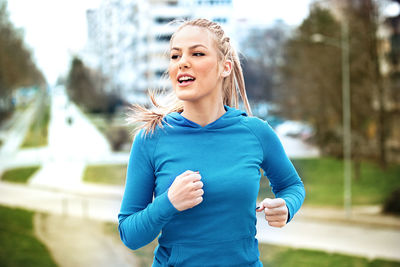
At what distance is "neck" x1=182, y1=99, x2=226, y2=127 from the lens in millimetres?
1204

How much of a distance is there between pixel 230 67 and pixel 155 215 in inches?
17.6

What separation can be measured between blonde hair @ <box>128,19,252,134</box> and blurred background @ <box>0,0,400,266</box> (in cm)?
671

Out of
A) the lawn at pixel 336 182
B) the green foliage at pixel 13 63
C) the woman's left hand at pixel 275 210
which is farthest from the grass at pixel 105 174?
the woman's left hand at pixel 275 210

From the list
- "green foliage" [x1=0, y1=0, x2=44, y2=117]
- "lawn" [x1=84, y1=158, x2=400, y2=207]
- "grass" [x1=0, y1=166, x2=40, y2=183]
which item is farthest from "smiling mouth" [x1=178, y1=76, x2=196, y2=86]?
Answer: "lawn" [x1=84, y1=158, x2=400, y2=207]

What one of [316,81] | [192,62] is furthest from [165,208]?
[316,81]

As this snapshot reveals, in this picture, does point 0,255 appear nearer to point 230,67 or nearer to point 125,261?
point 125,261

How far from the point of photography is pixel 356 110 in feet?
69.0

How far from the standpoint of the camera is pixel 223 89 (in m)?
1.32

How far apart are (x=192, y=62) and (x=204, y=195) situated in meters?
0.32

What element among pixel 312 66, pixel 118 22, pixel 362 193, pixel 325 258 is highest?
pixel 118 22

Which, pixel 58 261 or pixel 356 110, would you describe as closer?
pixel 58 261

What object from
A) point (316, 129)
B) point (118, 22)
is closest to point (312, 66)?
point (316, 129)

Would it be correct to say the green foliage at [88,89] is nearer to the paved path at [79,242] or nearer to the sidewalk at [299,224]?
the sidewalk at [299,224]

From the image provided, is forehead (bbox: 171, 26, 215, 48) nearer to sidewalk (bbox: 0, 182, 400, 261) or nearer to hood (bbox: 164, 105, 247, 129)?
hood (bbox: 164, 105, 247, 129)
